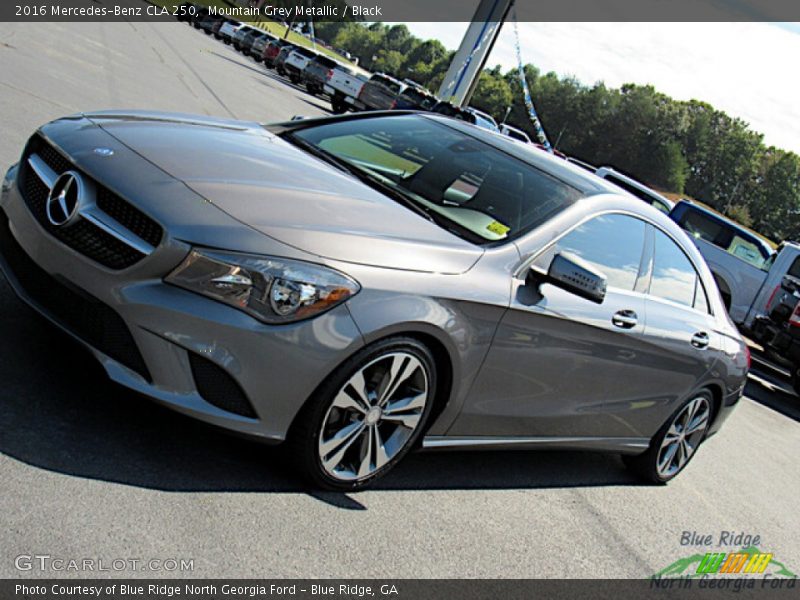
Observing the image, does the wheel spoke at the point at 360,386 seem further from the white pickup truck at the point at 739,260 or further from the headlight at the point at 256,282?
the white pickup truck at the point at 739,260

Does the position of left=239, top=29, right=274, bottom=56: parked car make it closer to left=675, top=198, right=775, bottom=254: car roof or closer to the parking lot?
left=675, top=198, right=775, bottom=254: car roof

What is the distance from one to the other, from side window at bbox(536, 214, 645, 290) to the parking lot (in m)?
1.26

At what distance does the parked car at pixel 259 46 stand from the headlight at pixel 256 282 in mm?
48294

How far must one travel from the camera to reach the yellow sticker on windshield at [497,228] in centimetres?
429

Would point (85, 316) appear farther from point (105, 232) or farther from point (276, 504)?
point (276, 504)

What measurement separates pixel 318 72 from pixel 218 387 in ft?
119

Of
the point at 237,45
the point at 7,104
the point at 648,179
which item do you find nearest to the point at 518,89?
the point at 648,179

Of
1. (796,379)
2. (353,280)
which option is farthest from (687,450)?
(796,379)

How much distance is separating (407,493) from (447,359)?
2.50 feet

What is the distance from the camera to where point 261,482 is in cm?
380

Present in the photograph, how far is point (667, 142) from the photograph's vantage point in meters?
141

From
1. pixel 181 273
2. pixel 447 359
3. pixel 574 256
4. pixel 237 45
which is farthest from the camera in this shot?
pixel 237 45

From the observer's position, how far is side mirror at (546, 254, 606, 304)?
4.13m

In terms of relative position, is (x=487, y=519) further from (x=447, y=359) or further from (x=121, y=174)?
(x=121, y=174)
